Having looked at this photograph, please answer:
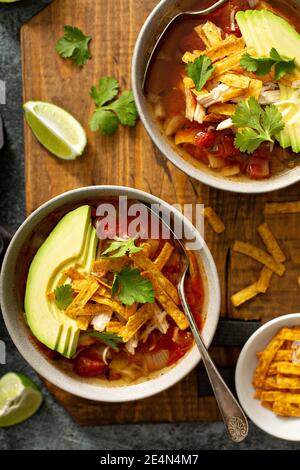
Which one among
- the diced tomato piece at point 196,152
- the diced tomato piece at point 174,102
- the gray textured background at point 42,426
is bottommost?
the gray textured background at point 42,426

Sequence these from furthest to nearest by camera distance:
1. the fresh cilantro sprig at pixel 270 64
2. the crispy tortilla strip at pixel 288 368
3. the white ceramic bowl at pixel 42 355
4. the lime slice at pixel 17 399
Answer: the lime slice at pixel 17 399
the crispy tortilla strip at pixel 288 368
the white ceramic bowl at pixel 42 355
the fresh cilantro sprig at pixel 270 64

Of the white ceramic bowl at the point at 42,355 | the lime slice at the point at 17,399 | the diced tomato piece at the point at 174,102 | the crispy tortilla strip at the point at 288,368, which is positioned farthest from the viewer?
the lime slice at the point at 17,399

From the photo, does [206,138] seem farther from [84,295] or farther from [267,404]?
[267,404]

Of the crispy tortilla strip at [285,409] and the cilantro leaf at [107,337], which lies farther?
the crispy tortilla strip at [285,409]

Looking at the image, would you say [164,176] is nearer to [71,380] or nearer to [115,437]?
[71,380]

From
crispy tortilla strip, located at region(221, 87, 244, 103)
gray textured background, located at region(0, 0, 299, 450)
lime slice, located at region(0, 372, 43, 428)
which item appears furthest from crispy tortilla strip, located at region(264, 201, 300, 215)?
lime slice, located at region(0, 372, 43, 428)

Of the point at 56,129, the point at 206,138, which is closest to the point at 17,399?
the point at 56,129

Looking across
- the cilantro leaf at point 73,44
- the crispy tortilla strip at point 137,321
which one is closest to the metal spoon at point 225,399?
the crispy tortilla strip at point 137,321

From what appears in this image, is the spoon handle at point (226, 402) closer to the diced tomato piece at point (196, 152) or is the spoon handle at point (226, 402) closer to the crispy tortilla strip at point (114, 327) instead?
the crispy tortilla strip at point (114, 327)
